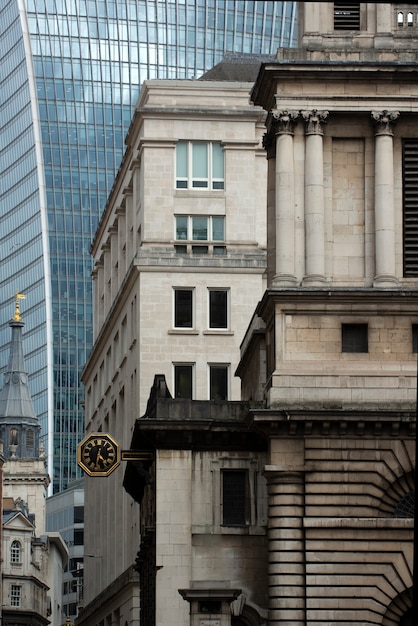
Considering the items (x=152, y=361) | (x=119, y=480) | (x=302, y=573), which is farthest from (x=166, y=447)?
(x=119, y=480)

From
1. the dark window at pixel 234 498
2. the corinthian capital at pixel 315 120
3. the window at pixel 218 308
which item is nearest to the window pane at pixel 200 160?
the window at pixel 218 308

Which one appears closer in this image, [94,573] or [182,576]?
[182,576]

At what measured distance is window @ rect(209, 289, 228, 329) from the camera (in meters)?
89.2

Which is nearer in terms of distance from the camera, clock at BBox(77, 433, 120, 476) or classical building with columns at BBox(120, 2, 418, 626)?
classical building with columns at BBox(120, 2, 418, 626)

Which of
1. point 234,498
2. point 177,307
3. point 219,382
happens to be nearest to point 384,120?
point 234,498

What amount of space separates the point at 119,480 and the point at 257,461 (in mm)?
37358

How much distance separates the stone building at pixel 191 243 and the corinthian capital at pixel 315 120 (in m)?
30.2

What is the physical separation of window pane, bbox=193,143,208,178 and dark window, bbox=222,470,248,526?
30.9 metres

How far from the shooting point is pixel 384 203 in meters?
58.2

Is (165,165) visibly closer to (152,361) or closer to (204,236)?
(204,236)

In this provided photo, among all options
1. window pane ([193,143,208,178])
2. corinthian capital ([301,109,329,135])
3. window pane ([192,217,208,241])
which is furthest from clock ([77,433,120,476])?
window pane ([193,143,208,178])

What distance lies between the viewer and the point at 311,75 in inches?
2331

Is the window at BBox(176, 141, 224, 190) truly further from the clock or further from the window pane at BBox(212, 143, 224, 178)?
the clock

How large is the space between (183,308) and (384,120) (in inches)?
1257
